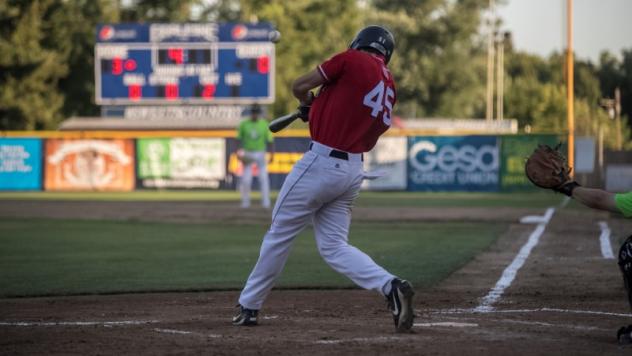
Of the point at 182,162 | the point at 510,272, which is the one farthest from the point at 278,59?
the point at 510,272

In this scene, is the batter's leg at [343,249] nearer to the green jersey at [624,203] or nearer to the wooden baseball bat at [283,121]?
the wooden baseball bat at [283,121]

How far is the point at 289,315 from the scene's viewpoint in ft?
26.7

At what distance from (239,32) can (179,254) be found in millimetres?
22816

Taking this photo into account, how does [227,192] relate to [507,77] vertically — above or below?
below

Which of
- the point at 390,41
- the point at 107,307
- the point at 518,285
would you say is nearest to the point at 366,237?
the point at 518,285

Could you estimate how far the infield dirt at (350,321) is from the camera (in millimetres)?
6516

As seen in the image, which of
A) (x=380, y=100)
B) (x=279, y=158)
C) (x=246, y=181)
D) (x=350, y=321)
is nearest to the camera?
(x=380, y=100)

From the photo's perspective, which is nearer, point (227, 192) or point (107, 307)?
point (107, 307)

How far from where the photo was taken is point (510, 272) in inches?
454

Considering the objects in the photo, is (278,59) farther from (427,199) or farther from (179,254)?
(179,254)

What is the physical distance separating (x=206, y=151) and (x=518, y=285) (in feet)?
91.5

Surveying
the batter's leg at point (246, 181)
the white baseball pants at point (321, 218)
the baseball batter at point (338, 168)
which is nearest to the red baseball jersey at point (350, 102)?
the baseball batter at point (338, 168)

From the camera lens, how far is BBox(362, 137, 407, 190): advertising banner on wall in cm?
3647

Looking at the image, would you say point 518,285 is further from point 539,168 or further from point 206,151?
point 206,151
